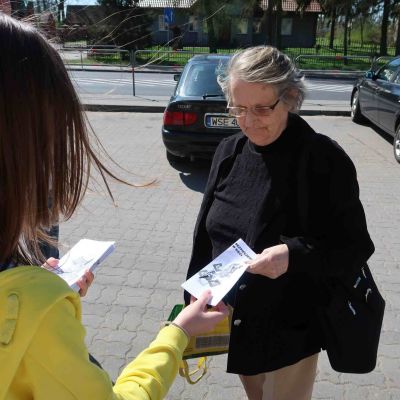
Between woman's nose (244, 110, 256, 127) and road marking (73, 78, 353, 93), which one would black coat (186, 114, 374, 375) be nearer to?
woman's nose (244, 110, 256, 127)

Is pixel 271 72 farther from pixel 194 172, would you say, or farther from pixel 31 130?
pixel 194 172

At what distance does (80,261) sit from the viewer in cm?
164

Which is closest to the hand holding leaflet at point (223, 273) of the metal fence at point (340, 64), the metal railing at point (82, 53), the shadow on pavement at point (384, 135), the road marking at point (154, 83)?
the metal railing at point (82, 53)

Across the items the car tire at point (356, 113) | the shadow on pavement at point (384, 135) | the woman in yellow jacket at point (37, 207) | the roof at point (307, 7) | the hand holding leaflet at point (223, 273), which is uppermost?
the roof at point (307, 7)

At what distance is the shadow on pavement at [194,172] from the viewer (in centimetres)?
632

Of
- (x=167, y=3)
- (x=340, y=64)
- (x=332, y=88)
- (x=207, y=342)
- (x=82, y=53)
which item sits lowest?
(x=332, y=88)

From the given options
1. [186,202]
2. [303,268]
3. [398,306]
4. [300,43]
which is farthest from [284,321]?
[300,43]

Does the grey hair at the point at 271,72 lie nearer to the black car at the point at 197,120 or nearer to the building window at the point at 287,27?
the black car at the point at 197,120

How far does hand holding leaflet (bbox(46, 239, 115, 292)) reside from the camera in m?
1.55

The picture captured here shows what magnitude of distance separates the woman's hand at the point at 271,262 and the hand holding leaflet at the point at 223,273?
0.03 m

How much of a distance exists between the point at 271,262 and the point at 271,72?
708 millimetres

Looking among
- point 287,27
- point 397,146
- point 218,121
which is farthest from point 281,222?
point 287,27

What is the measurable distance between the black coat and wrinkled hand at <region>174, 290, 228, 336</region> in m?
0.30

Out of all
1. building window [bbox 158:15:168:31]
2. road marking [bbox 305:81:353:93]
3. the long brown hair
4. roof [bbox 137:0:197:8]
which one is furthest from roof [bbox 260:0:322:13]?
the long brown hair
